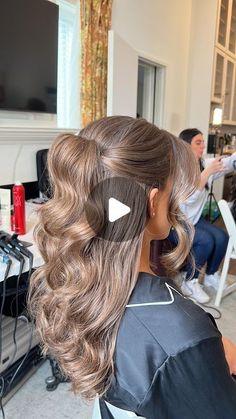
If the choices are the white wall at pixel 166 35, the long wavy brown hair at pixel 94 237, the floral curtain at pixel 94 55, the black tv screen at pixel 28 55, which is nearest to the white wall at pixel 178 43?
the white wall at pixel 166 35

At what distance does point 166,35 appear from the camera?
3.57 meters

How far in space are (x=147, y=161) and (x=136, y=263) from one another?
0.16 metres

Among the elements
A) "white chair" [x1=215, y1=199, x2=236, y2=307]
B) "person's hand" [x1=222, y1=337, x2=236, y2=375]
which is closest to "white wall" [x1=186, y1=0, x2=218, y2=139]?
"white chair" [x1=215, y1=199, x2=236, y2=307]

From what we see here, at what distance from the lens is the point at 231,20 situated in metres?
4.38

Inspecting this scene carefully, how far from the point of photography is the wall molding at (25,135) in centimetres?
192

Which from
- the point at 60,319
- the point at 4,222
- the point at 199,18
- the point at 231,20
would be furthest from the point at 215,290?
the point at 231,20

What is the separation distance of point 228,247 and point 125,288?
1.78 meters

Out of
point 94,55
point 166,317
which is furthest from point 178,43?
point 166,317

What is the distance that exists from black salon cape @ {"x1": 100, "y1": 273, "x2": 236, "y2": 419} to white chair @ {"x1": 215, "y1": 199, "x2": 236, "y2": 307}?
1.57 metres

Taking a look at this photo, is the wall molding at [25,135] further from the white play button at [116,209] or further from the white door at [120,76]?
the white play button at [116,209]

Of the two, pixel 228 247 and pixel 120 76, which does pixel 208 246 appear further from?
pixel 120 76

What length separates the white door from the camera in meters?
2.37

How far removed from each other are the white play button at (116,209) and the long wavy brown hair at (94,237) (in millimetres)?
17

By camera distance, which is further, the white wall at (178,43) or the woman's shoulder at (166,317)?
the white wall at (178,43)
